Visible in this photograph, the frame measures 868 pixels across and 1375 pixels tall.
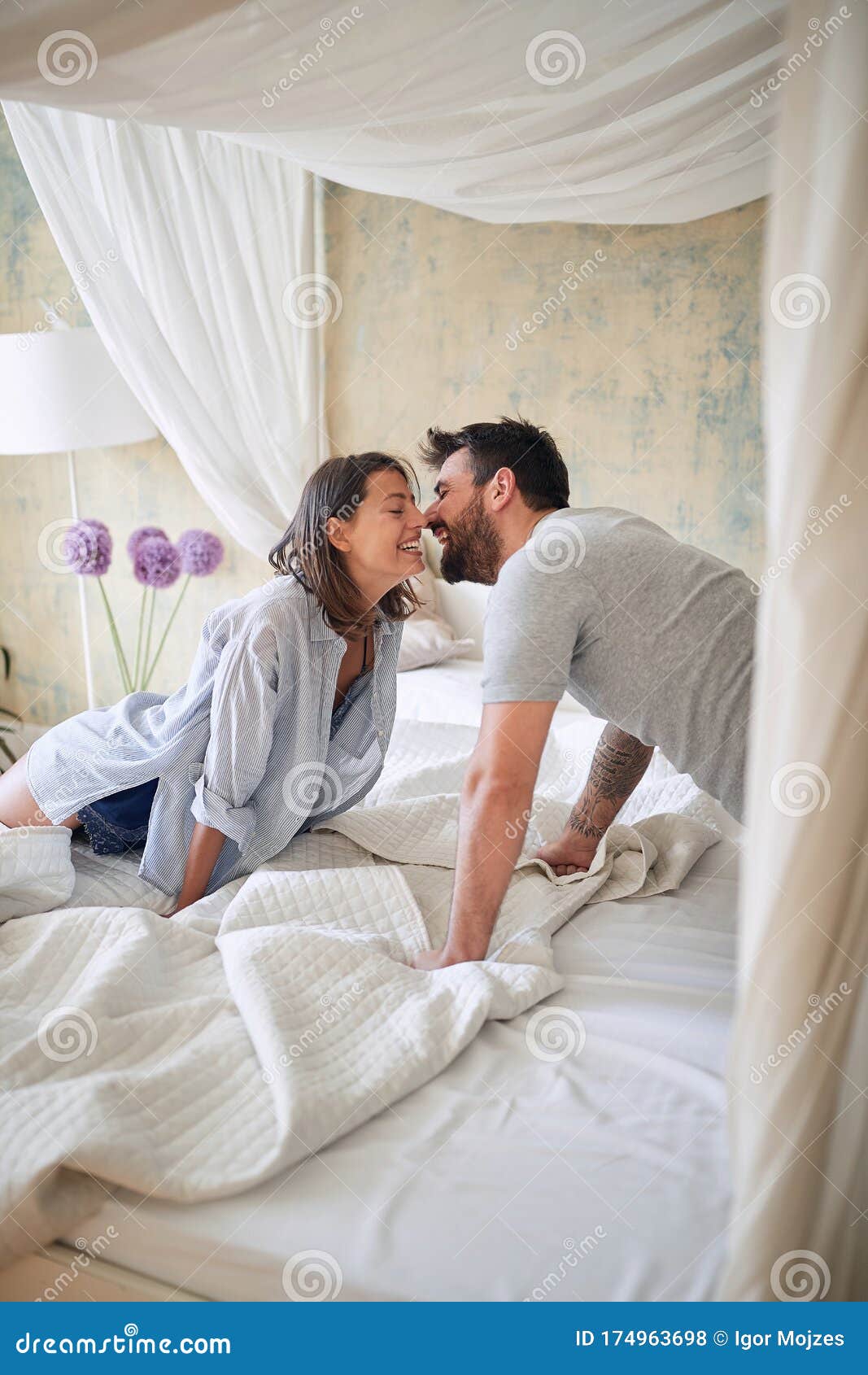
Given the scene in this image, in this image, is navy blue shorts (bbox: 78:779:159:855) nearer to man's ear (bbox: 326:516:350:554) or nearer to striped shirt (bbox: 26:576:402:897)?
striped shirt (bbox: 26:576:402:897)

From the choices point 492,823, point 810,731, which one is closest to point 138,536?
point 492,823

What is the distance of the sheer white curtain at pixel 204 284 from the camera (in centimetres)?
259

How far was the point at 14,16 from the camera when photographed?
1254 millimetres

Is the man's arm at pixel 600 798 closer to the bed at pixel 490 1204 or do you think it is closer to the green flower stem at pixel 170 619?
the bed at pixel 490 1204

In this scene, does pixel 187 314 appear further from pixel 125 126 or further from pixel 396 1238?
pixel 396 1238

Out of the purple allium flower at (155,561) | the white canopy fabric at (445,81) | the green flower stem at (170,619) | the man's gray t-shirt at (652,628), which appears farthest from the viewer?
the green flower stem at (170,619)

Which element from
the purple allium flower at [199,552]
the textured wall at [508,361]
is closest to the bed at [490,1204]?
the textured wall at [508,361]

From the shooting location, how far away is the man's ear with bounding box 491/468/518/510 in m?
1.99

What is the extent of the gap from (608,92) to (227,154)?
1.33 m

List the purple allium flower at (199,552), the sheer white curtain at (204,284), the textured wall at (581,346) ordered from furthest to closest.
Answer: the purple allium flower at (199,552) < the textured wall at (581,346) < the sheer white curtain at (204,284)

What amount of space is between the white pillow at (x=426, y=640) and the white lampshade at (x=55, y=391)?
1.13 meters

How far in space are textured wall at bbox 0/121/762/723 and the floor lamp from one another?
2.12 feet

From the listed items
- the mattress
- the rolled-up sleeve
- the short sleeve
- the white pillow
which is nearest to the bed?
the mattress

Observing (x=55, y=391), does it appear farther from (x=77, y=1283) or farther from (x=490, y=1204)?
(x=490, y=1204)
